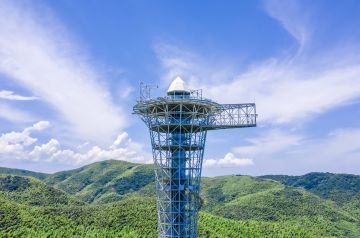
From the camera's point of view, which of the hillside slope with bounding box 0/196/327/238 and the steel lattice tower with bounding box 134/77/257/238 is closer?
the steel lattice tower with bounding box 134/77/257/238

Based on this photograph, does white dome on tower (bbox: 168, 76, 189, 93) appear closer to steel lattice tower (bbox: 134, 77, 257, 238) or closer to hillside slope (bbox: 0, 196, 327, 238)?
steel lattice tower (bbox: 134, 77, 257, 238)

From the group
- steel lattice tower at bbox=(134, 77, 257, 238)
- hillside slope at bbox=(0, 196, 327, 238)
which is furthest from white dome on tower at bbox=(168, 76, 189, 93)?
hillside slope at bbox=(0, 196, 327, 238)

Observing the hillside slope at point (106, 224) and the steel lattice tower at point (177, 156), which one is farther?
the hillside slope at point (106, 224)

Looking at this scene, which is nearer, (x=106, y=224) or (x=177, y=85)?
(x=177, y=85)

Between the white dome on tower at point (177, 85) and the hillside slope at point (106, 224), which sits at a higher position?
the white dome on tower at point (177, 85)

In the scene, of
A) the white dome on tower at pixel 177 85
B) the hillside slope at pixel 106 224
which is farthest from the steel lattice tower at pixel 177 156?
the hillside slope at pixel 106 224

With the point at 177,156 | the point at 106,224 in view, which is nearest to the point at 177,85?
the point at 177,156

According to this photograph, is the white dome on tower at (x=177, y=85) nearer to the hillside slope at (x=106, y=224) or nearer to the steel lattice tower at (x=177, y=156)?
the steel lattice tower at (x=177, y=156)

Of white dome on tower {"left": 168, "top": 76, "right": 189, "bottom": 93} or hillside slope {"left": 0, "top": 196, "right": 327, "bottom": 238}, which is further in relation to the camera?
hillside slope {"left": 0, "top": 196, "right": 327, "bottom": 238}

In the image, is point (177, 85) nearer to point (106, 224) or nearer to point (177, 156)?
point (177, 156)

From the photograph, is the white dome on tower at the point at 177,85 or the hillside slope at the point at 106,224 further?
the hillside slope at the point at 106,224

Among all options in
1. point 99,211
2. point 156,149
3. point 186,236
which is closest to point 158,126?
point 156,149

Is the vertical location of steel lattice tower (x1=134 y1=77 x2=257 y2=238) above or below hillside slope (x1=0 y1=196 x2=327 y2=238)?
above

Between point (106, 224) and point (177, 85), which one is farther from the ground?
point (177, 85)
